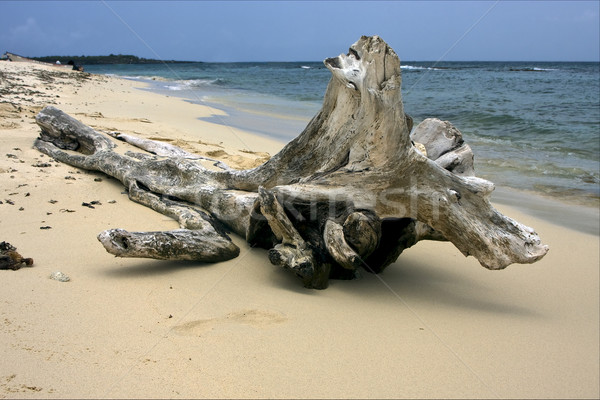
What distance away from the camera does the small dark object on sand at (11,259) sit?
288 cm

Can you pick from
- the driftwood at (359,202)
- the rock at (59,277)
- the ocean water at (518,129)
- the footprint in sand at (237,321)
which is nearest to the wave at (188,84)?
the ocean water at (518,129)

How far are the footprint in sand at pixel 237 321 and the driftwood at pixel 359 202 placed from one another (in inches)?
14.9

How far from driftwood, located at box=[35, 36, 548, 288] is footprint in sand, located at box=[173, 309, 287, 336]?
0.38 meters

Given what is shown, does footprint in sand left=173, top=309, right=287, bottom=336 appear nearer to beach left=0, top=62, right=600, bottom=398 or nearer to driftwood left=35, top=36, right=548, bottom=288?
beach left=0, top=62, right=600, bottom=398

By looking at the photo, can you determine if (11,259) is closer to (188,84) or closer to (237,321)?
(237,321)

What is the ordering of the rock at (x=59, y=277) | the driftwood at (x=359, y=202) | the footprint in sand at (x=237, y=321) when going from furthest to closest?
the driftwood at (x=359, y=202) < the rock at (x=59, y=277) < the footprint in sand at (x=237, y=321)

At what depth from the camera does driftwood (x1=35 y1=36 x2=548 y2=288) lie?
117 inches

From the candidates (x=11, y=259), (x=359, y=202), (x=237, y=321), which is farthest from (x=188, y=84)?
(x=237, y=321)

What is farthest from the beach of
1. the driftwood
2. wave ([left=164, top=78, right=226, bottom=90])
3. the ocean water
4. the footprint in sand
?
wave ([left=164, top=78, right=226, bottom=90])

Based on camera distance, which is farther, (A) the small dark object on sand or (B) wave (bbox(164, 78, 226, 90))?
(B) wave (bbox(164, 78, 226, 90))

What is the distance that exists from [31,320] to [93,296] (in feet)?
1.20

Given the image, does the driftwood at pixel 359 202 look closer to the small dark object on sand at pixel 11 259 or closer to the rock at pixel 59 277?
the rock at pixel 59 277

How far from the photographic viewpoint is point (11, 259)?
2.90 metres

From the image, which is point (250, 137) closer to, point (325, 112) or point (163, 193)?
point (163, 193)
